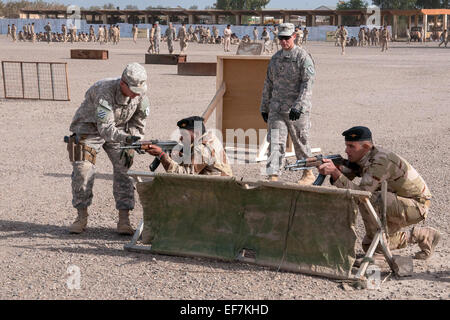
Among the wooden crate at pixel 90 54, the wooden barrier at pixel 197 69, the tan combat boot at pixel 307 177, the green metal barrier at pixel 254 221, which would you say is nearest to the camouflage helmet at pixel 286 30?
the tan combat boot at pixel 307 177

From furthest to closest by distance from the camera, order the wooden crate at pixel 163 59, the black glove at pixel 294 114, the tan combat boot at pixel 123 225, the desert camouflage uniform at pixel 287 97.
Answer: the wooden crate at pixel 163 59 → the desert camouflage uniform at pixel 287 97 → the black glove at pixel 294 114 → the tan combat boot at pixel 123 225

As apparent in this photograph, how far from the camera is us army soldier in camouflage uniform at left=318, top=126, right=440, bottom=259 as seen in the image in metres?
5.66

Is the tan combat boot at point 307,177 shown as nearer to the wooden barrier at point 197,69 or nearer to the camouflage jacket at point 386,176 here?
the camouflage jacket at point 386,176

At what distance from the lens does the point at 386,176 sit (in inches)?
225

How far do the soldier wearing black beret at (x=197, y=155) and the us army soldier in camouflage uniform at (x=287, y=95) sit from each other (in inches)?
71.7

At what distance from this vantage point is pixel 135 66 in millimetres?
6332

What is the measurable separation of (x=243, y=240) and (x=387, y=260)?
49.2 inches

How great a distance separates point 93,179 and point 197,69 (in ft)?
61.5

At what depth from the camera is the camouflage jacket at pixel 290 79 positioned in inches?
321

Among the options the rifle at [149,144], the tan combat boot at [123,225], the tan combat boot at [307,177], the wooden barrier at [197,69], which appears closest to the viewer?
the rifle at [149,144]

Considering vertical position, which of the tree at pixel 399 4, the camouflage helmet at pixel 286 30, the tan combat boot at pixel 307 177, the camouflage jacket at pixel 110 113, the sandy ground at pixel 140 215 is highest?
the tree at pixel 399 4

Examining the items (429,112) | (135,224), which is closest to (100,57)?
(429,112)

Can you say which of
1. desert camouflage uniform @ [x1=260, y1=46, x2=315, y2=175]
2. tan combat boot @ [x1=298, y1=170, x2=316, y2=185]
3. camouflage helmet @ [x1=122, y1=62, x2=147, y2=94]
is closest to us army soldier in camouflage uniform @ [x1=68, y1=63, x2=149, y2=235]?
camouflage helmet @ [x1=122, y1=62, x2=147, y2=94]

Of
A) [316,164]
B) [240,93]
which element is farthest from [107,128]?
[240,93]
